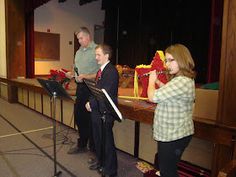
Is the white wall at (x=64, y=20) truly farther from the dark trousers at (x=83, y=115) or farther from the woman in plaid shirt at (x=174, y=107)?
the woman in plaid shirt at (x=174, y=107)

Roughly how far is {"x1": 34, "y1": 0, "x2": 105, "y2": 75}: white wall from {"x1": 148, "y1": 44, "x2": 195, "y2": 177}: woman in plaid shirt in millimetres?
6357

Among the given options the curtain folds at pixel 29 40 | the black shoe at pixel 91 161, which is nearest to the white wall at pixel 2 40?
the curtain folds at pixel 29 40

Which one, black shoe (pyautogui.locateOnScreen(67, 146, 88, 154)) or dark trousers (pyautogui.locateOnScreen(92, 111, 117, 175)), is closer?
dark trousers (pyautogui.locateOnScreen(92, 111, 117, 175))

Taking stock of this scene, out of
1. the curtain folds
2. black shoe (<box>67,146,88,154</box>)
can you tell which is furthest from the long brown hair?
the curtain folds

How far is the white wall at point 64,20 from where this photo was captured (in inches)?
293

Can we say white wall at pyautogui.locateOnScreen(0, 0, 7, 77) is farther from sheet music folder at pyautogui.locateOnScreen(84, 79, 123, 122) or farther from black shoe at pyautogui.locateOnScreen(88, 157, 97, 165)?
sheet music folder at pyautogui.locateOnScreen(84, 79, 123, 122)

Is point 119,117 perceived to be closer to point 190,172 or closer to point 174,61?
point 174,61

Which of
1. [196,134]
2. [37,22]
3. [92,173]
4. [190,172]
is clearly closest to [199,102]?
[196,134]

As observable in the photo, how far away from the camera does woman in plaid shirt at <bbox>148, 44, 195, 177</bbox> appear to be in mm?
1613

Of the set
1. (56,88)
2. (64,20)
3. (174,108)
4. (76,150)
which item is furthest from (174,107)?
(64,20)

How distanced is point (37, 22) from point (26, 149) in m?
4.90

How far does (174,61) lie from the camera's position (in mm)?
1636

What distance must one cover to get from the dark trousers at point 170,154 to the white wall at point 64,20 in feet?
20.9

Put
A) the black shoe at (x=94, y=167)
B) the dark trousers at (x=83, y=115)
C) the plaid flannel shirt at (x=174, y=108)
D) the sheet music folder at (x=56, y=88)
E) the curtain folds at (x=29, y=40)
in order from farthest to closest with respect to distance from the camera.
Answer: the curtain folds at (x=29, y=40) → the dark trousers at (x=83, y=115) → the black shoe at (x=94, y=167) → the sheet music folder at (x=56, y=88) → the plaid flannel shirt at (x=174, y=108)
